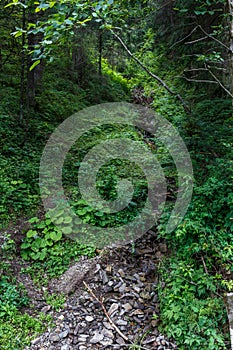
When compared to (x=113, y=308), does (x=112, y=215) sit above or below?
above

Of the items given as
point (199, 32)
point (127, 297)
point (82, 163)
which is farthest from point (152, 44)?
point (127, 297)

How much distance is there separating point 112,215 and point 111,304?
1501 millimetres

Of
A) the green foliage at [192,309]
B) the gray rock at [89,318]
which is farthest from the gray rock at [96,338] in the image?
the green foliage at [192,309]

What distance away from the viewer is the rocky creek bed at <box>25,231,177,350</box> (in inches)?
134

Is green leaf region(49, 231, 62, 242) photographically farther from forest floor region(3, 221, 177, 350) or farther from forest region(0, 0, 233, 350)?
forest floor region(3, 221, 177, 350)

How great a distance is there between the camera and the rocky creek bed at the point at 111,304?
3.40 metres

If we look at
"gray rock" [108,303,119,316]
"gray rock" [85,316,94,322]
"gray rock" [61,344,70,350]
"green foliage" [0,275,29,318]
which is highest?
"green foliage" [0,275,29,318]

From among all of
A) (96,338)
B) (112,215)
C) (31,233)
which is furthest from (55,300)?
(112,215)

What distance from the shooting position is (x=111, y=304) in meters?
3.81

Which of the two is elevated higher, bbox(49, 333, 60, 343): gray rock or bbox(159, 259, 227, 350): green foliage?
bbox(159, 259, 227, 350): green foliage

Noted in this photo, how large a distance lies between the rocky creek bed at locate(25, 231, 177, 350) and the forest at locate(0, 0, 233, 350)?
1 centimetres

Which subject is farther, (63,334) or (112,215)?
(112,215)

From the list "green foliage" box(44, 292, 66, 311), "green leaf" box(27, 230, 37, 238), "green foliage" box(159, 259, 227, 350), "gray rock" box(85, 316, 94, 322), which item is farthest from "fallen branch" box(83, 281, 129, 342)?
"green leaf" box(27, 230, 37, 238)

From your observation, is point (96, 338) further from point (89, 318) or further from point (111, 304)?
point (111, 304)
